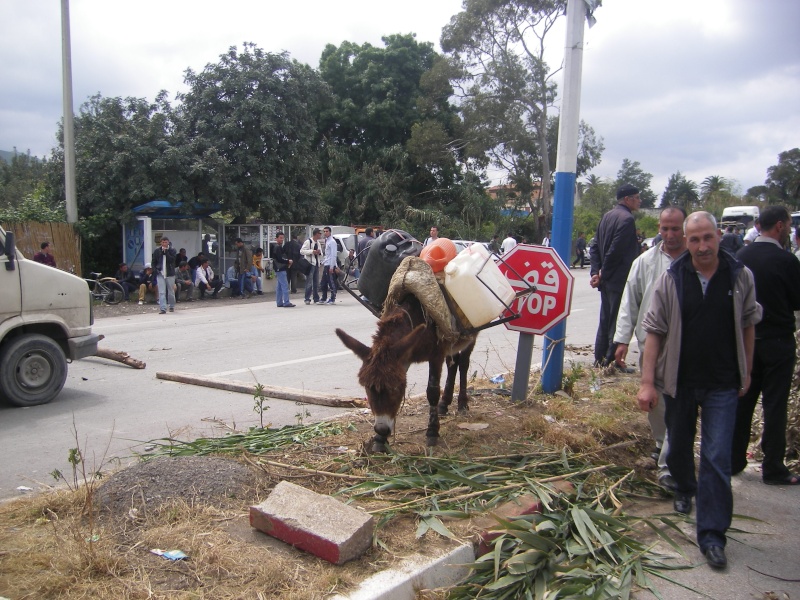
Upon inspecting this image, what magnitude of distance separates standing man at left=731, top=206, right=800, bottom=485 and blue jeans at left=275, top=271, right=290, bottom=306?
13586 mm

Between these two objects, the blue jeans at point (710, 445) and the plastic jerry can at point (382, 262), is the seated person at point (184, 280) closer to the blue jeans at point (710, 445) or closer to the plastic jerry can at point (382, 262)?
the plastic jerry can at point (382, 262)

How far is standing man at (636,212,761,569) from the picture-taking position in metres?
3.96

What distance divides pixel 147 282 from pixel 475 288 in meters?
15.4

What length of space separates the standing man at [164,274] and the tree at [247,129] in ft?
15.9

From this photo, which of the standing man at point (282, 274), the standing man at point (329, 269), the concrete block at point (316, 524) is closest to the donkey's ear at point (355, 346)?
the concrete block at point (316, 524)

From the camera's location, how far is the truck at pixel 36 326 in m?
7.18

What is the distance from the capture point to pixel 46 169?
73.6 feet

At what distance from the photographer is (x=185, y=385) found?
327 inches

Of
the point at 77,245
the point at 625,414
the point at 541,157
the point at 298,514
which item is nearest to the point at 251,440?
the point at 298,514

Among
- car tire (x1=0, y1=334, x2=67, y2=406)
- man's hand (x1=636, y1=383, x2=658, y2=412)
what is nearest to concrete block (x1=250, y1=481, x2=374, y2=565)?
man's hand (x1=636, y1=383, x2=658, y2=412)

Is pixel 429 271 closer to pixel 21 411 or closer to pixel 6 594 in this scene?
pixel 6 594

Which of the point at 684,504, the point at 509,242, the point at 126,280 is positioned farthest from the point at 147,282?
the point at 684,504

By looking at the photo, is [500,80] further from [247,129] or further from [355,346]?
[355,346]

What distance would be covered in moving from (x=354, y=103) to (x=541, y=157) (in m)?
11.2
